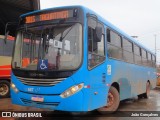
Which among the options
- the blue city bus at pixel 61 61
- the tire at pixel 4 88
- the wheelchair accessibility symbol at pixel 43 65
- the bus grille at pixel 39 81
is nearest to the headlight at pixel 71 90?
the blue city bus at pixel 61 61

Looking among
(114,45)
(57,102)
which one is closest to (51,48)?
(57,102)

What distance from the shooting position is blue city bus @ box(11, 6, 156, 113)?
6.27 meters

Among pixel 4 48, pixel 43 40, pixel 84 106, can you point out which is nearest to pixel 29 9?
pixel 4 48

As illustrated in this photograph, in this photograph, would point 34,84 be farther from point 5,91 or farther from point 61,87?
point 5,91

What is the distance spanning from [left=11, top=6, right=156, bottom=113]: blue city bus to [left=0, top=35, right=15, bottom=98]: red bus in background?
510cm

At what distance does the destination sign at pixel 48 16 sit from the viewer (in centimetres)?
674

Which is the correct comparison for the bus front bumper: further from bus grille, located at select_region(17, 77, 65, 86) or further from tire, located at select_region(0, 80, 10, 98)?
tire, located at select_region(0, 80, 10, 98)

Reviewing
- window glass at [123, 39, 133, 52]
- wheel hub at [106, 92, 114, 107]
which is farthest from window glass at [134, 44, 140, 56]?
wheel hub at [106, 92, 114, 107]

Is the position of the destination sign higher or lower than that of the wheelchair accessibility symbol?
higher

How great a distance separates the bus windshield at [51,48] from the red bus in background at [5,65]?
206 inches

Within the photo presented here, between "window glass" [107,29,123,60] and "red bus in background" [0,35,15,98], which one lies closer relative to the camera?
"window glass" [107,29,123,60]

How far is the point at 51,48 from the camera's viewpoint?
6.64m

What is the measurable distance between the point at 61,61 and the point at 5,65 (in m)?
6.61

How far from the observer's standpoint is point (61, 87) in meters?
6.26
